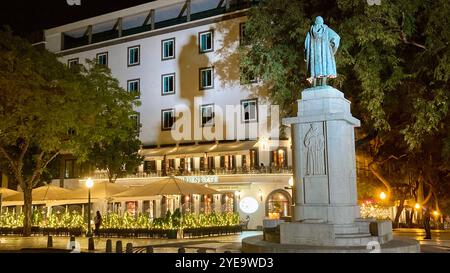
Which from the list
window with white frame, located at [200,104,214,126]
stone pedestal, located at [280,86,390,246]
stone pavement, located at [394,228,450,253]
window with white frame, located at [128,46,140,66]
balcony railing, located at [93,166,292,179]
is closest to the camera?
stone pedestal, located at [280,86,390,246]

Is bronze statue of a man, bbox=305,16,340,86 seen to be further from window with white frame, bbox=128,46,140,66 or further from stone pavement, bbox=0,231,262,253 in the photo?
window with white frame, bbox=128,46,140,66

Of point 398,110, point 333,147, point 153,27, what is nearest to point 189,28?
point 153,27

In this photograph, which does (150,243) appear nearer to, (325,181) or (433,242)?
(433,242)

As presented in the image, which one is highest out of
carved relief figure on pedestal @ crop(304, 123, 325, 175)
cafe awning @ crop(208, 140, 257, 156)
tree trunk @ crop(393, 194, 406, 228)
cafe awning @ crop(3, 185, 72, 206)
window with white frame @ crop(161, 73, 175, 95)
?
window with white frame @ crop(161, 73, 175, 95)

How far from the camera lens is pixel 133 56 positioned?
49438 millimetres

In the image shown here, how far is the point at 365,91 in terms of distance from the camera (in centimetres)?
2319

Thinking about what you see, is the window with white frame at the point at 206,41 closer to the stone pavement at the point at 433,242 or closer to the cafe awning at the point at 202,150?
the cafe awning at the point at 202,150

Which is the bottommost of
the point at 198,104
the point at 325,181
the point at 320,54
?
the point at 325,181

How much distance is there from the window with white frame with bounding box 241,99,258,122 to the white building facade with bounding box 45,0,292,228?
8 cm

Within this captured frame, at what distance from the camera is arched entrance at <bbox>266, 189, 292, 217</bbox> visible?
138 ft

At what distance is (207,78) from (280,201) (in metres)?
11.5

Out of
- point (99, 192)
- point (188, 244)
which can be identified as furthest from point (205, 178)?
point (188, 244)

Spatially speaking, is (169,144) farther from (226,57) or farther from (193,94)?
(226,57)

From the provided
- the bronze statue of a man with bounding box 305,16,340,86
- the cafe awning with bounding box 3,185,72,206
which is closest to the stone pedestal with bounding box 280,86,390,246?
the bronze statue of a man with bounding box 305,16,340,86
